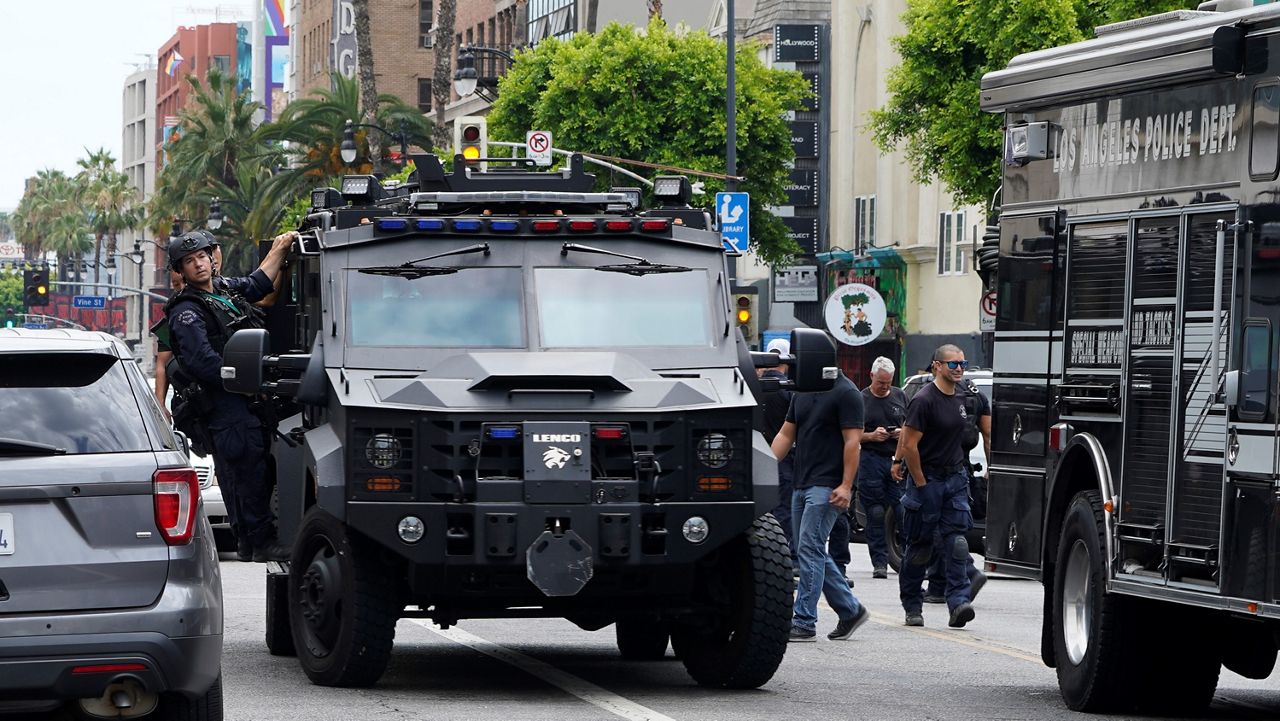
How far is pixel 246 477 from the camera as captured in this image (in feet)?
42.2

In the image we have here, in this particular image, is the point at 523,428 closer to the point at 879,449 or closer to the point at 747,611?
the point at 747,611

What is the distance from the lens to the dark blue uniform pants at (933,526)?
1609 centimetres

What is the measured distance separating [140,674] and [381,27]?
97731 millimetres

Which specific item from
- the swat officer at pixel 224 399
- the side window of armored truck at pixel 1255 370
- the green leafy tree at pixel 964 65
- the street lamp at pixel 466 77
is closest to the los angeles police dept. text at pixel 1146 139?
the side window of armored truck at pixel 1255 370

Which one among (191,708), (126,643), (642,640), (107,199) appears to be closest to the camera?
(126,643)

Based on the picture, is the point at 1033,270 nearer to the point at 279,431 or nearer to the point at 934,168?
the point at 279,431

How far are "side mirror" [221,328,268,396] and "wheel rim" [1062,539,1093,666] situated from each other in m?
4.08

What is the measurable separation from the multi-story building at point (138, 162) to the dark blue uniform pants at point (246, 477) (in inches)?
6011

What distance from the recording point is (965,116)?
1577 inches

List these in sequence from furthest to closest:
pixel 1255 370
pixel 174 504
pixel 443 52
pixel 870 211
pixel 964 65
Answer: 1. pixel 870 211
2. pixel 443 52
3. pixel 964 65
4. pixel 1255 370
5. pixel 174 504

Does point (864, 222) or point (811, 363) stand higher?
point (864, 222)

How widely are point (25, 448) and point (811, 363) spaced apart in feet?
17.0

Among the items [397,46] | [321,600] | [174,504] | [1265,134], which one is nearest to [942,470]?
[321,600]

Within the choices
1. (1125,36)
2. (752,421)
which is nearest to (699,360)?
(752,421)
